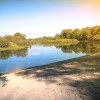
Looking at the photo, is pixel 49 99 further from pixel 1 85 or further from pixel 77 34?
pixel 77 34

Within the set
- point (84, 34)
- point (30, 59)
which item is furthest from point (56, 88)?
point (84, 34)

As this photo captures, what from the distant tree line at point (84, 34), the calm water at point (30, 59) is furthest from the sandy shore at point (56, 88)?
the distant tree line at point (84, 34)

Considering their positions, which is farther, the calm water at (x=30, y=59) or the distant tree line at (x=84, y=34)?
the distant tree line at (x=84, y=34)

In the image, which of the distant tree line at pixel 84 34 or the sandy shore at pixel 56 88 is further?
the distant tree line at pixel 84 34

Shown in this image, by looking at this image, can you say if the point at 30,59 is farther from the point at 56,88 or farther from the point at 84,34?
the point at 84,34

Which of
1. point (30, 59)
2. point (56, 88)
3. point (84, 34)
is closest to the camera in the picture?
point (56, 88)

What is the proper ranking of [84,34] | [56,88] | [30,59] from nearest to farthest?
[56,88]
[30,59]
[84,34]

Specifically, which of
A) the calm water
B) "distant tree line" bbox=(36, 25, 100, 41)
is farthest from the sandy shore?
"distant tree line" bbox=(36, 25, 100, 41)

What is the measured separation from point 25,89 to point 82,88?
2987mm

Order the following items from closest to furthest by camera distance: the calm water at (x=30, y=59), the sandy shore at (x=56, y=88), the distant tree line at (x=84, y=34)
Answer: the sandy shore at (x=56, y=88)
the calm water at (x=30, y=59)
the distant tree line at (x=84, y=34)

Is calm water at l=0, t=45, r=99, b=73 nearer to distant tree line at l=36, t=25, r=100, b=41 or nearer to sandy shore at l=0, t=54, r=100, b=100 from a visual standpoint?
sandy shore at l=0, t=54, r=100, b=100

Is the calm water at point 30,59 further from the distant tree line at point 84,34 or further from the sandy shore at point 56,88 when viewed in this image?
the distant tree line at point 84,34

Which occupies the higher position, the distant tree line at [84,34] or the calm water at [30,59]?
the distant tree line at [84,34]

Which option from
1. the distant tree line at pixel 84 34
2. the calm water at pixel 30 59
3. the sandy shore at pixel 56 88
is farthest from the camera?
the distant tree line at pixel 84 34
